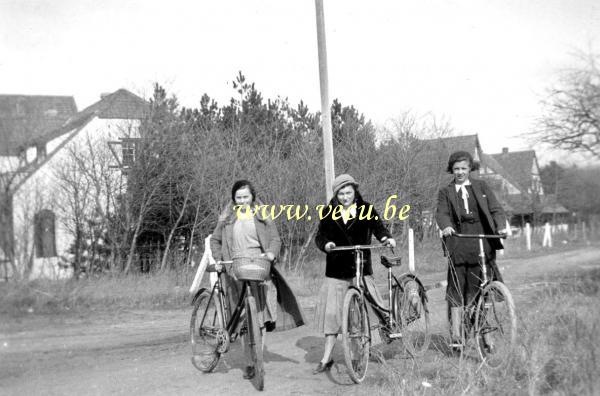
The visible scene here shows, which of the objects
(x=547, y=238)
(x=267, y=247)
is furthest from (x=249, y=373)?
(x=547, y=238)

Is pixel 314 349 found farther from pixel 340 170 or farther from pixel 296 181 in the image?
pixel 340 170

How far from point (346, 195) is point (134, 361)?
290cm

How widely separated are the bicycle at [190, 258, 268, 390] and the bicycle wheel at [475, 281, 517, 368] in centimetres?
192

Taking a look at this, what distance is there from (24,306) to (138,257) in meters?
6.46

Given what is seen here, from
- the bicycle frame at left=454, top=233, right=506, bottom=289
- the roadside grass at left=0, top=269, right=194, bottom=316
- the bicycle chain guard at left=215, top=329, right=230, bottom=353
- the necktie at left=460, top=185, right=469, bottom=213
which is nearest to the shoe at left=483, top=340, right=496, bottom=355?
the bicycle frame at left=454, top=233, right=506, bottom=289

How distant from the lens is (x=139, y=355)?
6906mm

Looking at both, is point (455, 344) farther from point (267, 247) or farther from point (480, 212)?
point (267, 247)

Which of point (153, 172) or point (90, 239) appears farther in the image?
point (153, 172)

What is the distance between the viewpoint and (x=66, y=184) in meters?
14.9

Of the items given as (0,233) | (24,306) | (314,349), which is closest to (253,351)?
(314,349)

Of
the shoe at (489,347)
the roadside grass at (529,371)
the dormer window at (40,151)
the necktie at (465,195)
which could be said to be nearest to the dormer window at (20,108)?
the dormer window at (40,151)

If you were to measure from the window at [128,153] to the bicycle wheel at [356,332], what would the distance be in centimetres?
1178

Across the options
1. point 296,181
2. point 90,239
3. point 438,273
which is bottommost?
point 438,273

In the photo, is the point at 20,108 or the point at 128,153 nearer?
the point at 20,108
